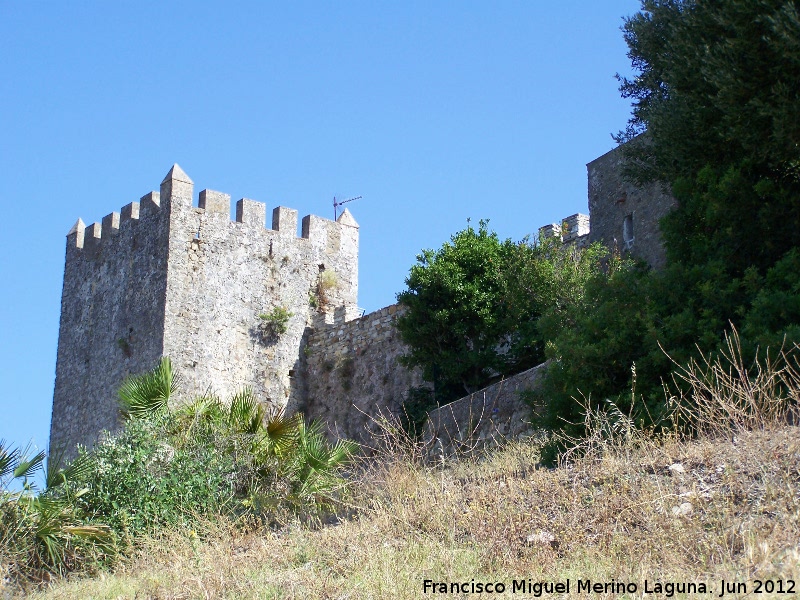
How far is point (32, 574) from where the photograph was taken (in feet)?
37.0

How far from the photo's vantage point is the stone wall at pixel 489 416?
14766mm

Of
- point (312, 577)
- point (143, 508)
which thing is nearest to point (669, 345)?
point (312, 577)

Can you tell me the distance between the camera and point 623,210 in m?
19.4

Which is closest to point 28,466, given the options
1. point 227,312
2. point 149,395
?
point 149,395

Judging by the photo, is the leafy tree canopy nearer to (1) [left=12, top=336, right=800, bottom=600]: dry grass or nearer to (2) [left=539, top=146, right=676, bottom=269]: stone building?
(1) [left=12, top=336, right=800, bottom=600]: dry grass

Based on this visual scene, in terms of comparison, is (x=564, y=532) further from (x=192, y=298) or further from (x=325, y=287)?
(x=325, y=287)

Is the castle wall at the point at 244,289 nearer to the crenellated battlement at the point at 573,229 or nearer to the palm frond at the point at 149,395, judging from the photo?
the crenellated battlement at the point at 573,229

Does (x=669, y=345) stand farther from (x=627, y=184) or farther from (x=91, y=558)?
(x=627, y=184)

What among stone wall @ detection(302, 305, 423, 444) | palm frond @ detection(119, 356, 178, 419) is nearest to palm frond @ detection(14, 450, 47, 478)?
palm frond @ detection(119, 356, 178, 419)

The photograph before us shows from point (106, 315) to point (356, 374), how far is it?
16.9ft

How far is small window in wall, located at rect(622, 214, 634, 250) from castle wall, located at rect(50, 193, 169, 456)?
8531 mm

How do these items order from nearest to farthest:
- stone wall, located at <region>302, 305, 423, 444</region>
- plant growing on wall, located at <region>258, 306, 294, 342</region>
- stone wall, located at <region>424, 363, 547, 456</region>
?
stone wall, located at <region>424, 363, 547, 456</region> < stone wall, located at <region>302, 305, 423, 444</region> < plant growing on wall, located at <region>258, 306, 294, 342</region>

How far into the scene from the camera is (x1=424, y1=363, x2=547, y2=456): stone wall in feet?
48.4

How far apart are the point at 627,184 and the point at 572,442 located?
30.8 feet
